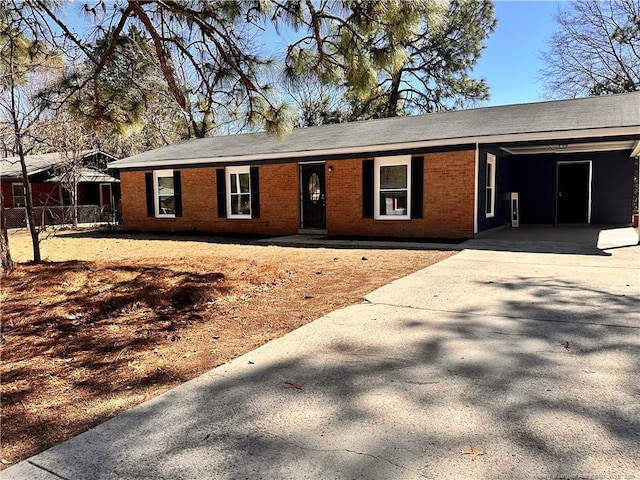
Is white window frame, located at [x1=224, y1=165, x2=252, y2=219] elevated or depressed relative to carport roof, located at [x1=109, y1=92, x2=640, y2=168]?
depressed

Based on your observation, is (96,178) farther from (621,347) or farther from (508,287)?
(621,347)

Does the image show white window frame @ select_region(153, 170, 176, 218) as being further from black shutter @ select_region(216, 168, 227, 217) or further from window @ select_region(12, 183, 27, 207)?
window @ select_region(12, 183, 27, 207)

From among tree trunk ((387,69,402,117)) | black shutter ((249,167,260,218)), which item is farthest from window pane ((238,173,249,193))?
tree trunk ((387,69,402,117))

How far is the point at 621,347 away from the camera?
3.82 metres

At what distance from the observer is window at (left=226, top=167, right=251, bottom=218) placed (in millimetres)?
15405

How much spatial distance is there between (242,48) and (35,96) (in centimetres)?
350

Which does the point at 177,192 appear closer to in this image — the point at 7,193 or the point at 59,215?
the point at 59,215

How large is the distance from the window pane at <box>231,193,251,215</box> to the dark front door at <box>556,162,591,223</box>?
10535mm

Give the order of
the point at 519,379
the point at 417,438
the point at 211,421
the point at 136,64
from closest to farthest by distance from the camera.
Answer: the point at 417,438
the point at 211,421
the point at 519,379
the point at 136,64

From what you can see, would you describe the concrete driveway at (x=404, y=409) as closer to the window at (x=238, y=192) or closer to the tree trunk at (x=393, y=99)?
the window at (x=238, y=192)

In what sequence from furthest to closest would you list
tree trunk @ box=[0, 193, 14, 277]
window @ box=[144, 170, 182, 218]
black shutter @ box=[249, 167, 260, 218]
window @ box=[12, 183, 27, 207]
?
1. window @ box=[12, 183, 27, 207]
2. window @ box=[144, 170, 182, 218]
3. black shutter @ box=[249, 167, 260, 218]
4. tree trunk @ box=[0, 193, 14, 277]

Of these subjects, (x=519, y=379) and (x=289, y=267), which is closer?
(x=519, y=379)

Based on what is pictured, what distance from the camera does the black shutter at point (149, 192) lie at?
17.2 m

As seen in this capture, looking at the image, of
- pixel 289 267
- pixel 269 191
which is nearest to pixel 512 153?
pixel 269 191
